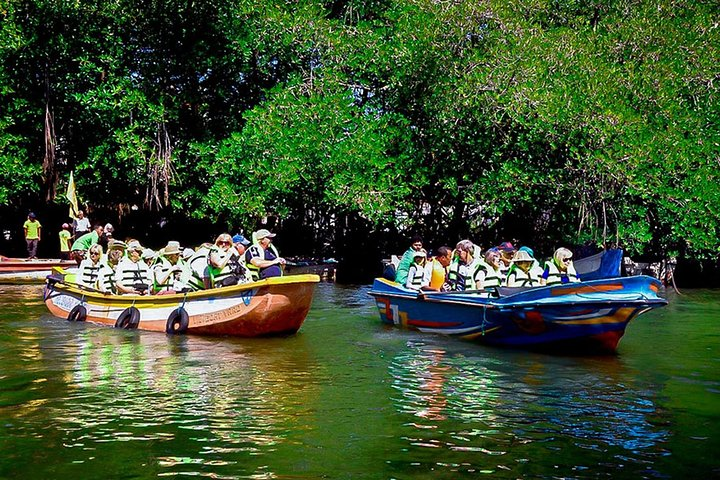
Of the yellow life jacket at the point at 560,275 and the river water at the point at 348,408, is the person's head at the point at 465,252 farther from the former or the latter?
the yellow life jacket at the point at 560,275

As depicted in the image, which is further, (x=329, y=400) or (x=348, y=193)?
(x=348, y=193)

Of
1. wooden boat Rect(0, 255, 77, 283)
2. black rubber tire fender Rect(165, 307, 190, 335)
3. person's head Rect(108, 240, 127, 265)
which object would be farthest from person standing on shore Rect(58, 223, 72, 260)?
black rubber tire fender Rect(165, 307, 190, 335)

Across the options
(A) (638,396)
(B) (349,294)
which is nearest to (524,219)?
(B) (349,294)

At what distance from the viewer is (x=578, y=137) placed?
2548 centimetres

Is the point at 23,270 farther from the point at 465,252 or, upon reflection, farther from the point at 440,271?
the point at 465,252

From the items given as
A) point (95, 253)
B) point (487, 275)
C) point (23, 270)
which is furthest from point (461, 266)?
point (23, 270)

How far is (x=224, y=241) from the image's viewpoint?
15.9 meters

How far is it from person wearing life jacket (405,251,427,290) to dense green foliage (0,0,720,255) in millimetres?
8996

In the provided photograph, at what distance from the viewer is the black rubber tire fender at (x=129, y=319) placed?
A: 1656 centimetres

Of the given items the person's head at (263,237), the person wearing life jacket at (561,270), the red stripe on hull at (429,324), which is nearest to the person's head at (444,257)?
the red stripe on hull at (429,324)

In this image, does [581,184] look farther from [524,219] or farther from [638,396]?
[638,396]

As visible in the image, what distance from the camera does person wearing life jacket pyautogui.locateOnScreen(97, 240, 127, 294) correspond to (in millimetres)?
17641

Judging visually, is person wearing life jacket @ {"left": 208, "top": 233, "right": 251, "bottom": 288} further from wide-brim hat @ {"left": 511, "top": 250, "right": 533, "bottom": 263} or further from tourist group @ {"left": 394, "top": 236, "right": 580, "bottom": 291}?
wide-brim hat @ {"left": 511, "top": 250, "right": 533, "bottom": 263}

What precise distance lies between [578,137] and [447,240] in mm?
5236
